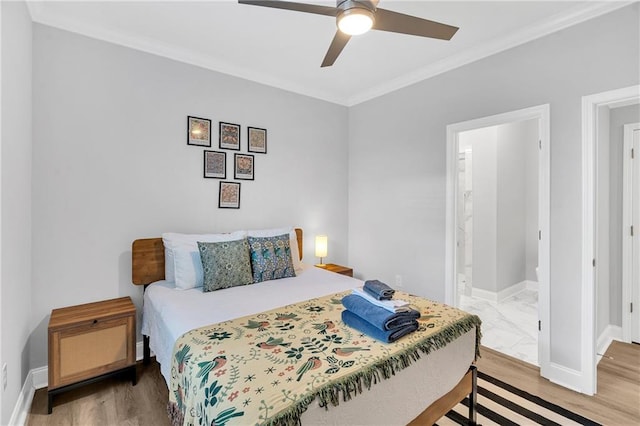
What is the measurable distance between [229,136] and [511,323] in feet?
12.6

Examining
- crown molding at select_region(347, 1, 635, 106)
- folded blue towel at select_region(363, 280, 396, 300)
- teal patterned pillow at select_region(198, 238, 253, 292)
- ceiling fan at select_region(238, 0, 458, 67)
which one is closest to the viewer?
ceiling fan at select_region(238, 0, 458, 67)

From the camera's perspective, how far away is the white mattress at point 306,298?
4.45 feet

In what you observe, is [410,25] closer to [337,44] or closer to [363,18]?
[363,18]

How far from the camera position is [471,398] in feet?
6.44

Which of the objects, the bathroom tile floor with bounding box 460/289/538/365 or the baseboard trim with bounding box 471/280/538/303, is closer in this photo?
the bathroom tile floor with bounding box 460/289/538/365

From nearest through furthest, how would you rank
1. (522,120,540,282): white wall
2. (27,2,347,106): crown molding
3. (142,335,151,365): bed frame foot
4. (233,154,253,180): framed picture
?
(27,2,347,106): crown molding, (142,335,151,365): bed frame foot, (233,154,253,180): framed picture, (522,120,540,282): white wall

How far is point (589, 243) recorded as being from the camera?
7.59 ft

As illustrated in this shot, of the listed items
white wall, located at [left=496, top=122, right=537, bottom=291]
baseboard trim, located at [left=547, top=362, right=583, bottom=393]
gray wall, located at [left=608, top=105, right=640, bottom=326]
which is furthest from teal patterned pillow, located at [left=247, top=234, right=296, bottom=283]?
gray wall, located at [left=608, top=105, right=640, bottom=326]

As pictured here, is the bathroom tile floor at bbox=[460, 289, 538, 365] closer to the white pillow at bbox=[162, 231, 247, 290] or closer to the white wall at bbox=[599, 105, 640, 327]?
the white wall at bbox=[599, 105, 640, 327]

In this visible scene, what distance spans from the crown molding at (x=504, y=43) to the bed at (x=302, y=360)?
7.75ft

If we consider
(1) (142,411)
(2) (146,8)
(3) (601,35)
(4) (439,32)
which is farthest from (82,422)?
(3) (601,35)

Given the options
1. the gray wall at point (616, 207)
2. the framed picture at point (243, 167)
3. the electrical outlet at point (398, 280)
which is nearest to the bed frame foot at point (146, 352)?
the framed picture at point (243, 167)

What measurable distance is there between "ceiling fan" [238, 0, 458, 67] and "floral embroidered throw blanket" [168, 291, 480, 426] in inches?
65.9

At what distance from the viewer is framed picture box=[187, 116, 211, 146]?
10.0 feet
